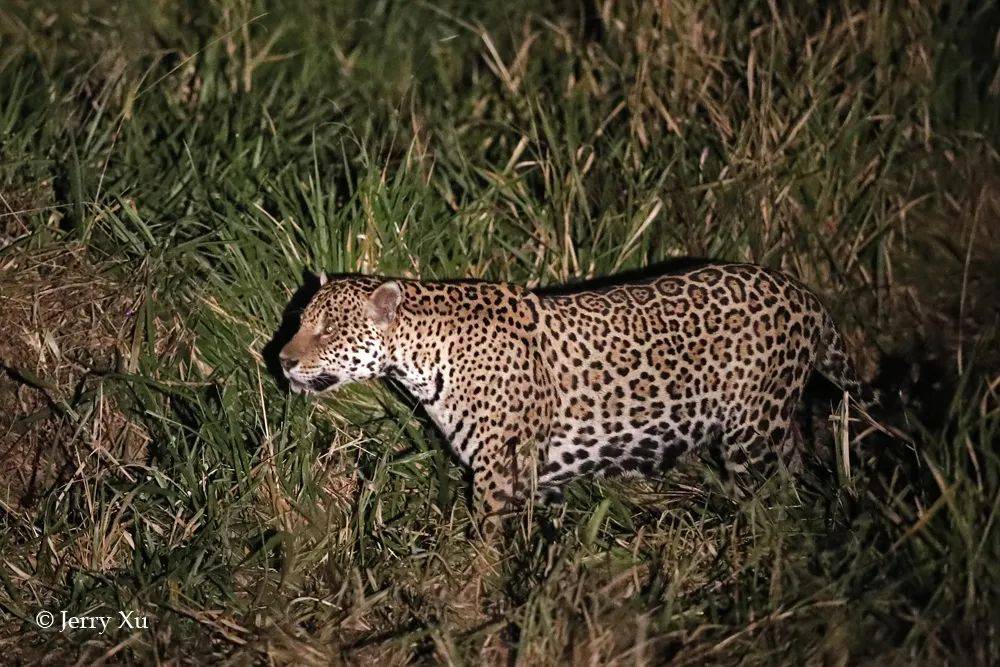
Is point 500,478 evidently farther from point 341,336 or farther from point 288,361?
point 288,361

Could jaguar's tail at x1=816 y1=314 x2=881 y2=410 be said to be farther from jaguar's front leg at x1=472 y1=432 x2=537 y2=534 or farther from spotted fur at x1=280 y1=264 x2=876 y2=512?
jaguar's front leg at x1=472 y1=432 x2=537 y2=534

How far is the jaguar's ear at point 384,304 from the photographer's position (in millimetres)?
5840

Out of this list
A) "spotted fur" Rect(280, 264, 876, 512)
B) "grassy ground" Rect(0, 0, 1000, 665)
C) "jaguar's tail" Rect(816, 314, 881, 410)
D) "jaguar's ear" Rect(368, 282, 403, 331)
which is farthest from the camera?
"jaguar's tail" Rect(816, 314, 881, 410)

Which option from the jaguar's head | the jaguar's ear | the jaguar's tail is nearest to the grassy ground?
the jaguar's tail

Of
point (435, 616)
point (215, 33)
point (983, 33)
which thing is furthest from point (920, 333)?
point (215, 33)

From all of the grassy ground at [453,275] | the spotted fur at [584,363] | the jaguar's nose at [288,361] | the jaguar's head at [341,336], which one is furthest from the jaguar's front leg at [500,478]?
the jaguar's nose at [288,361]

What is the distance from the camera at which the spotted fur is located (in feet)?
19.5

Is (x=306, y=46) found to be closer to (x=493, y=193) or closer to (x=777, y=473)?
(x=493, y=193)

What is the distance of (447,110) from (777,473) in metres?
3.34

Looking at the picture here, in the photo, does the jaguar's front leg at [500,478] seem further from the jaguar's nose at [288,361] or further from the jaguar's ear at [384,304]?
the jaguar's nose at [288,361]

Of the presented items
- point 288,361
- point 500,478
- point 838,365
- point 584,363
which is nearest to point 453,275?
point 584,363

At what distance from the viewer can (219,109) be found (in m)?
7.73

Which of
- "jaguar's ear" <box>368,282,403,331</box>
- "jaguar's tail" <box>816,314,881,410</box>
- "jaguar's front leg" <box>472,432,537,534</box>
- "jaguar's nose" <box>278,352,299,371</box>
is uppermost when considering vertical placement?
"jaguar's ear" <box>368,282,403,331</box>

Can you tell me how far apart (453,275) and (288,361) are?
1.27 metres
